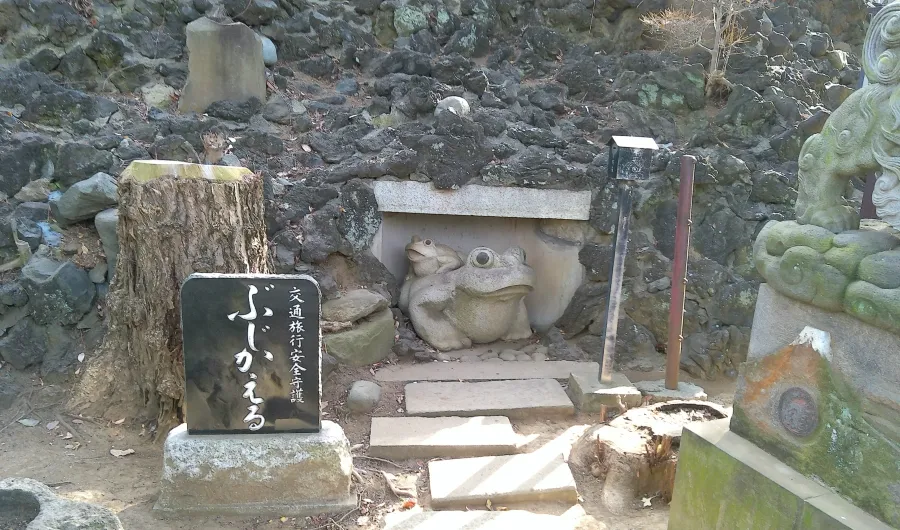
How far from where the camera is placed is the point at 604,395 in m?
4.52

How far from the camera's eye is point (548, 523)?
325 centimetres

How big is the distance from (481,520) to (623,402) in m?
1.76

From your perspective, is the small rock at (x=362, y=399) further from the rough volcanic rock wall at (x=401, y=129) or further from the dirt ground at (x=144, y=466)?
the rough volcanic rock wall at (x=401, y=129)

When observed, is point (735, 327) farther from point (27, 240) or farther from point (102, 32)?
point (102, 32)

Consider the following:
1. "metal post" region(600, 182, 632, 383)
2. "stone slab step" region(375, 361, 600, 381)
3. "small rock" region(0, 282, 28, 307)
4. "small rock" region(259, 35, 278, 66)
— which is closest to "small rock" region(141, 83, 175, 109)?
"small rock" region(259, 35, 278, 66)

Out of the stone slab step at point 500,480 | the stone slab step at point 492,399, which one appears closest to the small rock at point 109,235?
the stone slab step at point 492,399

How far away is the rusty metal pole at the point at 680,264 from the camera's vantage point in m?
4.27

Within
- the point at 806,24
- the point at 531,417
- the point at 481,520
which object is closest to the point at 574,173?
the point at 531,417

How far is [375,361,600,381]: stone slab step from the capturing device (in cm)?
509

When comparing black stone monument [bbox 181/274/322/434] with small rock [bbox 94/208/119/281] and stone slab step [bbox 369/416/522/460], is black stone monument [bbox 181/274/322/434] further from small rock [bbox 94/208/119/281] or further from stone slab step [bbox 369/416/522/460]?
small rock [bbox 94/208/119/281]

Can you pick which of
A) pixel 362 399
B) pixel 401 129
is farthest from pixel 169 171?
pixel 401 129

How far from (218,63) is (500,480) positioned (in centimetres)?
552

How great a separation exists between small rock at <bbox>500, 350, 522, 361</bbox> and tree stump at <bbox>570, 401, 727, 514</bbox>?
188 cm

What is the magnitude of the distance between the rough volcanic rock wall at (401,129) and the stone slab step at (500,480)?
6.25ft
